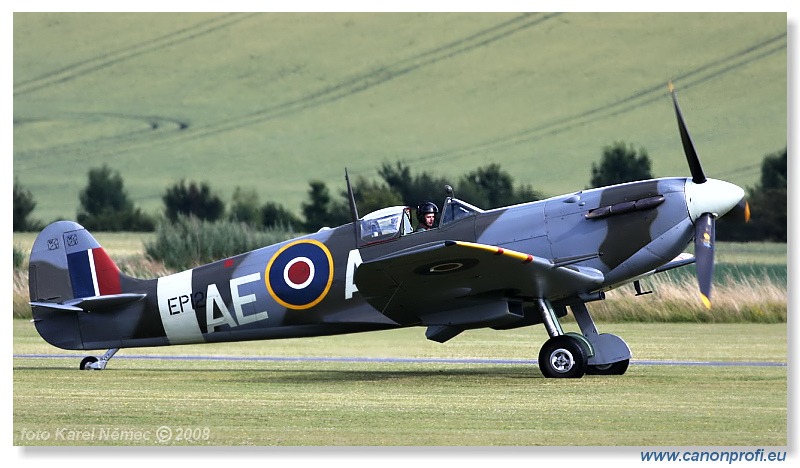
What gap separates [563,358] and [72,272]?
20.0ft

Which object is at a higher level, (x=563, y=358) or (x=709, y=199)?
(x=709, y=199)

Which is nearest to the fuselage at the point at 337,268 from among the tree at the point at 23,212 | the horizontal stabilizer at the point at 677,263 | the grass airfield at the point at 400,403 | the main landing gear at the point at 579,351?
the main landing gear at the point at 579,351

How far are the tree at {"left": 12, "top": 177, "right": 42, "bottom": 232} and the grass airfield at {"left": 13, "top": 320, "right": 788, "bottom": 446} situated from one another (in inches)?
1425

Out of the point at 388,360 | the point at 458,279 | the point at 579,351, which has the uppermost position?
the point at 458,279

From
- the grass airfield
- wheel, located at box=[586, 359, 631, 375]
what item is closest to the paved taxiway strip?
the grass airfield

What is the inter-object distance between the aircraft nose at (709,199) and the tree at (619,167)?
89.1ft

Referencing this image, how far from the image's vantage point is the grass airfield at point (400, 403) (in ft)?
32.9

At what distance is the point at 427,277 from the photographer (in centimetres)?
1336

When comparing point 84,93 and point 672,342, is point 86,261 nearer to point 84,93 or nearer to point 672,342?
point 672,342

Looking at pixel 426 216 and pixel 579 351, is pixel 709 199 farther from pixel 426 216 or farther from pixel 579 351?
pixel 426 216

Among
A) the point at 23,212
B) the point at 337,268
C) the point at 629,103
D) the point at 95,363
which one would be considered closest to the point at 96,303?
the point at 95,363

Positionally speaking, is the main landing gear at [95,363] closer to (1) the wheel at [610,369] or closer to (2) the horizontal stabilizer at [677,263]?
(1) the wheel at [610,369]

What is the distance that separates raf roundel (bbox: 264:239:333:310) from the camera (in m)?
14.5

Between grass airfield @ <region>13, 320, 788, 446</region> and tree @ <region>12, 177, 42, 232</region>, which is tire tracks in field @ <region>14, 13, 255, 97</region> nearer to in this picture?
tree @ <region>12, 177, 42, 232</region>
